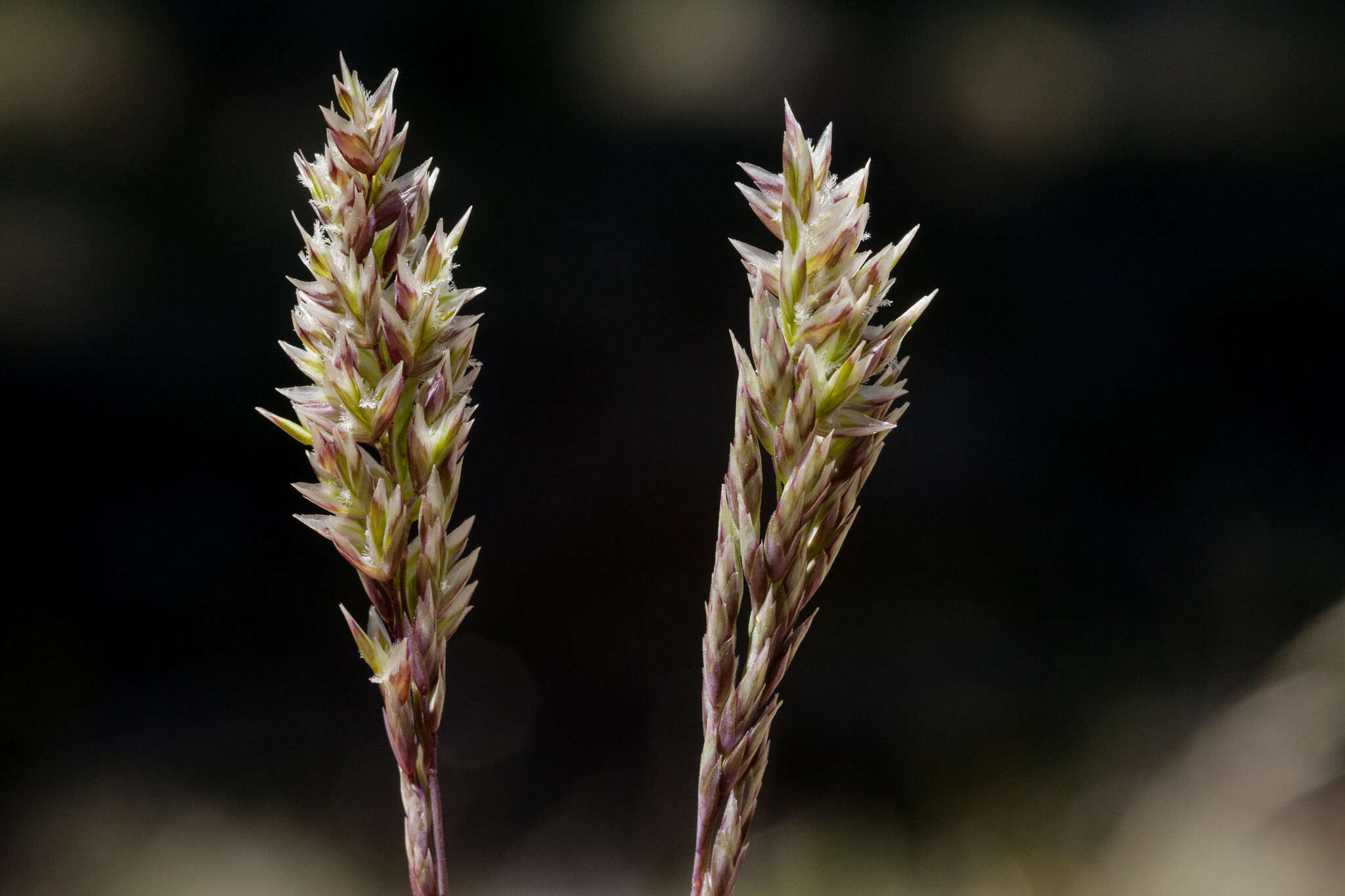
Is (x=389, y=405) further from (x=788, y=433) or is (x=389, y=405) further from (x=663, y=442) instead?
(x=663, y=442)

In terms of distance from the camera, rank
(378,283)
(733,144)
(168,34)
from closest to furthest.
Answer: (378,283)
(168,34)
(733,144)

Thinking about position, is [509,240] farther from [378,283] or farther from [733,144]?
[378,283]

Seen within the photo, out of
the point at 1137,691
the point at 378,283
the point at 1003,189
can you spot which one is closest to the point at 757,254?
the point at 378,283

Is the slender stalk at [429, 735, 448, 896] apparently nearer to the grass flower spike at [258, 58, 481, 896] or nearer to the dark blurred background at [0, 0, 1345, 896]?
the grass flower spike at [258, 58, 481, 896]

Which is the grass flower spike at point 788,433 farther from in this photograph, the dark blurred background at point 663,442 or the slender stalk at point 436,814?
the dark blurred background at point 663,442

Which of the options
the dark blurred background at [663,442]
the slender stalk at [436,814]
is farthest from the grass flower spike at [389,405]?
the dark blurred background at [663,442]

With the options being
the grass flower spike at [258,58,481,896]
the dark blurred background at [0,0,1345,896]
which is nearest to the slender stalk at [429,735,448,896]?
the grass flower spike at [258,58,481,896]
